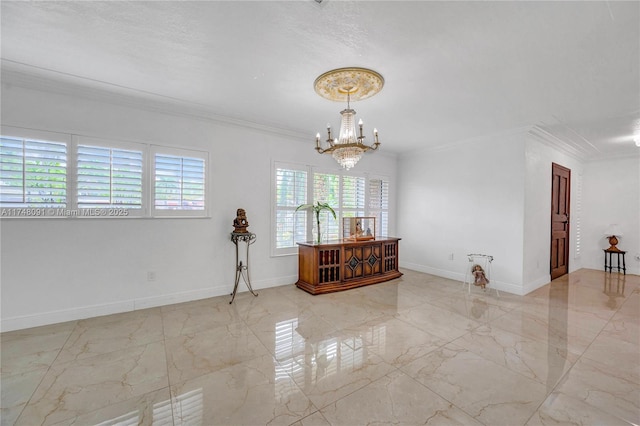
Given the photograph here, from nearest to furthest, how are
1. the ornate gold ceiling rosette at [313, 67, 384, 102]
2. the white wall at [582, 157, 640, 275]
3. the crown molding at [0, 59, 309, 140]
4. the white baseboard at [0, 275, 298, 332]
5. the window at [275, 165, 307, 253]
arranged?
1. the ornate gold ceiling rosette at [313, 67, 384, 102]
2. the crown molding at [0, 59, 309, 140]
3. the white baseboard at [0, 275, 298, 332]
4. the window at [275, 165, 307, 253]
5. the white wall at [582, 157, 640, 275]

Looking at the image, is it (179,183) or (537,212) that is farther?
(537,212)

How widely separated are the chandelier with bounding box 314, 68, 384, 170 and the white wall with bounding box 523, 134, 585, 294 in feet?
10.1

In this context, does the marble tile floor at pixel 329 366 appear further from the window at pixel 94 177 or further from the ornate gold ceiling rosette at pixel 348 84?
the ornate gold ceiling rosette at pixel 348 84

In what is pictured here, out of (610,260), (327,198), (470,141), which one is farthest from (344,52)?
(610,260)

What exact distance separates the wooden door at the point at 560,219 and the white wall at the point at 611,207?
1.25 m

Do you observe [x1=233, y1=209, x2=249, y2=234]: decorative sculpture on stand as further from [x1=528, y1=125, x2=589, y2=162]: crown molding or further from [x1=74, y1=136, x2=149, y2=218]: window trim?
[x1=528, y1=125, x2=589, y2=162]: crown molding

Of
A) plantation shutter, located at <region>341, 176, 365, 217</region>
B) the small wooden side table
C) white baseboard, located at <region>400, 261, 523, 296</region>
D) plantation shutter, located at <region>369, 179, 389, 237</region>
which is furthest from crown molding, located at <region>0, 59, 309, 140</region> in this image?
the small wooden side table

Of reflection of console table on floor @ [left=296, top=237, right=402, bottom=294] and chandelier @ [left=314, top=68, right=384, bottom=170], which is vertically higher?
chandelier @ [left=314, top=68, right=384, bottom=170]

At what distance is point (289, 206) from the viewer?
4.66 meters

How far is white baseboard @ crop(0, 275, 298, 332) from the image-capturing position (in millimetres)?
2831

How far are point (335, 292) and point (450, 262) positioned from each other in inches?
100

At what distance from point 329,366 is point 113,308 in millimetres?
2832

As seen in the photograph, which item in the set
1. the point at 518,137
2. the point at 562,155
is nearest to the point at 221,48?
the point at 518,137

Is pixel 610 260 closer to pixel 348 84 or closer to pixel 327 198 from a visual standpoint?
pixel 327 198
